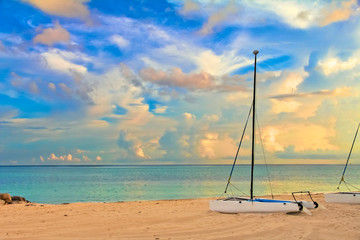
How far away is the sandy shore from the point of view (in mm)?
13367

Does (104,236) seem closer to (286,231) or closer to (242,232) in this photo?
(242,232)

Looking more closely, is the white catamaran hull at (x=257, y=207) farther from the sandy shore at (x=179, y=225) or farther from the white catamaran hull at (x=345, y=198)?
the white catamaran hull at (x=345, y=198)

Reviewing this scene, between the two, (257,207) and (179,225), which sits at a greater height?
(257,207)

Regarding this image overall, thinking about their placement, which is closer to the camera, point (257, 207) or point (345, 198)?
point (257, 207)

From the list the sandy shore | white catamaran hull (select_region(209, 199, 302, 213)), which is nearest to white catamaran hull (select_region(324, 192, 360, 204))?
the sandy shore

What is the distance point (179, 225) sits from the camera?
15469 millimetres

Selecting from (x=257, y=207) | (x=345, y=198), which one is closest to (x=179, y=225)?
(x=257, y=207)

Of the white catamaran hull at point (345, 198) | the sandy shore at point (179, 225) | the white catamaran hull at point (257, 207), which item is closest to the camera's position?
the sandy shore at point (179, 225)

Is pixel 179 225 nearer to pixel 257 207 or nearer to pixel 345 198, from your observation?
pixel 257 207

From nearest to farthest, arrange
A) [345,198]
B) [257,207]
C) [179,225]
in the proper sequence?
[179,225]
[257,207]
[345,198]

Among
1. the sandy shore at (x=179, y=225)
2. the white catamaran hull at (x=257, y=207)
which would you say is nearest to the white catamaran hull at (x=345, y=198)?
the sandy shore at (x=179, y=225)

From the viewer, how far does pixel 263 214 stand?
18.5 meters

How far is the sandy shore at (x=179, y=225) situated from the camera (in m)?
13.4

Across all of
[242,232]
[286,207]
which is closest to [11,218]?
[242,232]
